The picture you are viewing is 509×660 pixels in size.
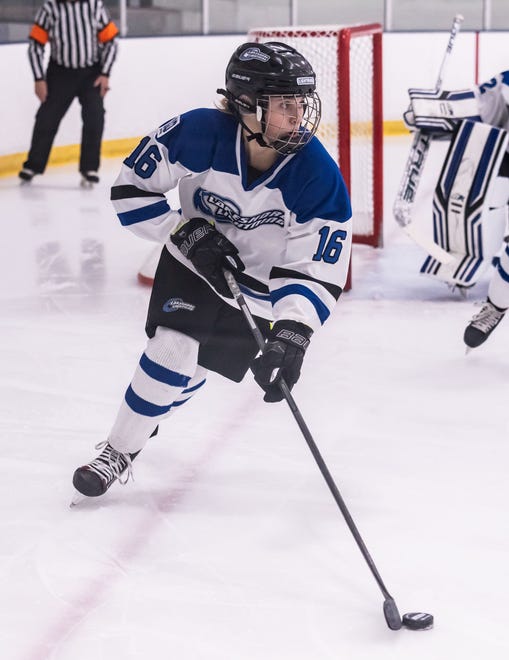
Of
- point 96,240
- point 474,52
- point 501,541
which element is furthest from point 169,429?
point 474,52

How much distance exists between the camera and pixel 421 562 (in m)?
2.01

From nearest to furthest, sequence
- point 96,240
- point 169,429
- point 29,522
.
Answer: point 29,522
point 169,429
point 96,240

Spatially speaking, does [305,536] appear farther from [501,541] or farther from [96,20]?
[96,20]

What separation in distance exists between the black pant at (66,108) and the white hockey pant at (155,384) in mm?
3904

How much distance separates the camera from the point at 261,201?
209cm

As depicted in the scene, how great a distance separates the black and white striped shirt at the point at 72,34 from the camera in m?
5.75

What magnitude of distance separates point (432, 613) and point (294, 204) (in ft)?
2.41

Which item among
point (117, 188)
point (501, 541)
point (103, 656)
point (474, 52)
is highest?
point (117, 188)

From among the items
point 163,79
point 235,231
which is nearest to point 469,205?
point 235,231

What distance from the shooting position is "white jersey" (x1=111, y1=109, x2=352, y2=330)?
2.05m

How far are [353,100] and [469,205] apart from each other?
0.86 m

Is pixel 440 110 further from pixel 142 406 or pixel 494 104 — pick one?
pixel 142 406

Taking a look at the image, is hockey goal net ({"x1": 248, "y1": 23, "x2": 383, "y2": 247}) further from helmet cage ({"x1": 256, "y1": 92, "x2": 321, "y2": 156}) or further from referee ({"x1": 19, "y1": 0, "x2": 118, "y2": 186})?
helmet cage ({"x1": 256, "y1": 92, "x2": 321, "y2": 156})

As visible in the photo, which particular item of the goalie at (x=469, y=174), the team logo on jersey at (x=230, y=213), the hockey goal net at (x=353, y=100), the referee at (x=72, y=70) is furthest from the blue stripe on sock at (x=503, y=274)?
the referee at (x=72, y=70)
